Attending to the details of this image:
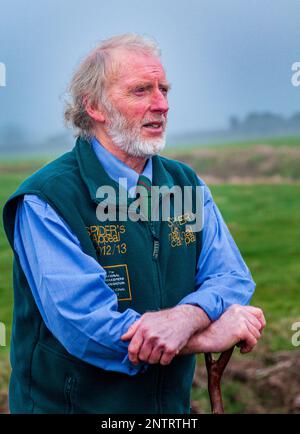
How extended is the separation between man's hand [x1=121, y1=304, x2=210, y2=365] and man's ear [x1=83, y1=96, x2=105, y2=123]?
0.66 meters

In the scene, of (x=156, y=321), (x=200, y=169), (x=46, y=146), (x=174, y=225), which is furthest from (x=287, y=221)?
(x=156, y=321)

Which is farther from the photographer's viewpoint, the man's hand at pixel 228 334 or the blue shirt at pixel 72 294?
the man's hand at pixel 228 334

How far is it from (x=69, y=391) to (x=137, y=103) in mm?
890

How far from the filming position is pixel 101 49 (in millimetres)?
2479

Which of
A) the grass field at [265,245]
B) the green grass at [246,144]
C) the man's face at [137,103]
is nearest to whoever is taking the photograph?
the man's face at [137,103]

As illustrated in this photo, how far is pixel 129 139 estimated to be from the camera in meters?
2.42

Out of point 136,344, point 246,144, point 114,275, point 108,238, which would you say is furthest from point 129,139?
point 246,144

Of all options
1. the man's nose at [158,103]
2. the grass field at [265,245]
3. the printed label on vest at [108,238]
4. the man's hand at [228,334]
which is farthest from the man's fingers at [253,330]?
the grass field at [265,245]

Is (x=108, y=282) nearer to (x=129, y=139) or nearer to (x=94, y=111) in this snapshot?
(x=129, y=139)

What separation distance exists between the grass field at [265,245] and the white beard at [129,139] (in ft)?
7.87

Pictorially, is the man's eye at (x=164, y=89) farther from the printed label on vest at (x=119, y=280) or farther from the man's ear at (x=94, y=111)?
the printed label on vest at (x=119, y=280)

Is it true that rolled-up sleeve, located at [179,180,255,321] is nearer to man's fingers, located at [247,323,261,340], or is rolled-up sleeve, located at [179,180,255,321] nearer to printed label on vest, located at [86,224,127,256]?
man's fingers, located at [247,323,261,340]

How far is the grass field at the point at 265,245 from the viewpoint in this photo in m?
4.74

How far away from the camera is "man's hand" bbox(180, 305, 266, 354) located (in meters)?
2.28
